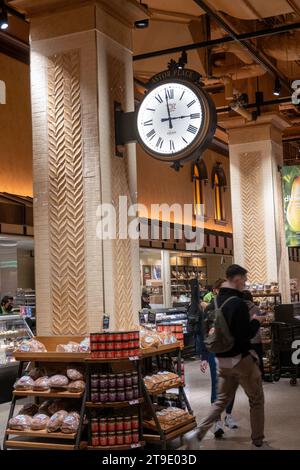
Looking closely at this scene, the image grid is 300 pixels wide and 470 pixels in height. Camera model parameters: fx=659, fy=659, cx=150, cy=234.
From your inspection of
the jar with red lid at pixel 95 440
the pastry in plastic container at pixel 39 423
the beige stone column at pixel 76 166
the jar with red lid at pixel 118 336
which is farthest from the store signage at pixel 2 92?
the jar with red lid at pixel 95 440

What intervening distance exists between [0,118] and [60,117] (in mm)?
3718

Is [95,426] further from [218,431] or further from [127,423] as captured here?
[218,431]

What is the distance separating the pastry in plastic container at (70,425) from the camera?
5.83 meters

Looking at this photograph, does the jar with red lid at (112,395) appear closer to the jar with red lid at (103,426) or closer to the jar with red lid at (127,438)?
the jar with red lid at (103,426)

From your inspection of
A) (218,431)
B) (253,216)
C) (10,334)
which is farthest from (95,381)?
(253,216)

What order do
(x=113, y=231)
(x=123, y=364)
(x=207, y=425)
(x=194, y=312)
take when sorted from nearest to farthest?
(x=207, y=425)
(x=123, y=364)
(x=113, y=231)
(x=194, y=312)

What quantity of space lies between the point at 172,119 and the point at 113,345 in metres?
2.27

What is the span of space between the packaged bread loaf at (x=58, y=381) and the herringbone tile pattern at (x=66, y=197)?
633 mm

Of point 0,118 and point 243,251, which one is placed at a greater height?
point 0,118

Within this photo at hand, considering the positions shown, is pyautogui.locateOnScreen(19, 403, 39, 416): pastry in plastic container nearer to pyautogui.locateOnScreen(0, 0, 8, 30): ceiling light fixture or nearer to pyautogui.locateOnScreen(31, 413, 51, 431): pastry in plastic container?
pyautogui.locateOnScreen(31, 413, 51, 431): pastry in plastic container

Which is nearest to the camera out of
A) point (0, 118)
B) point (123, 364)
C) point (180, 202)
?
point (123, 364)

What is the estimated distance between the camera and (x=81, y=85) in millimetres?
6703

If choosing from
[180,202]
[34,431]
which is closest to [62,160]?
[34,431]
